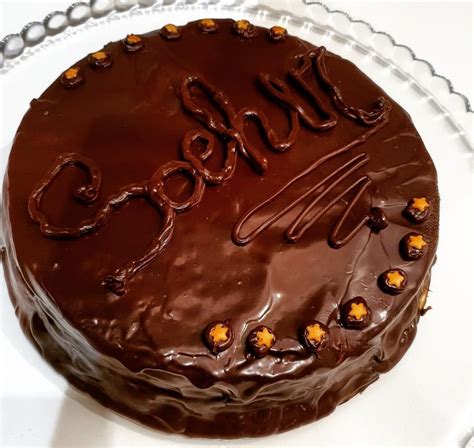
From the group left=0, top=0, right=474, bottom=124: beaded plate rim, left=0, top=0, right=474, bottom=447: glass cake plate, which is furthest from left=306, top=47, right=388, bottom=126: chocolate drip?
left=0, top=0, right=474, bottom=124: beaded plate rim

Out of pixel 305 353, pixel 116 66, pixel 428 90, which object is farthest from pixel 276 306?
pixel 428 90

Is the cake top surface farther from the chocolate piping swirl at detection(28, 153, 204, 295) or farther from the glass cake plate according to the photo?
the glass cake plate

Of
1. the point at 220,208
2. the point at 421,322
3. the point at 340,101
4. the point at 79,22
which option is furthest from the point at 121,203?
the point at 79,22

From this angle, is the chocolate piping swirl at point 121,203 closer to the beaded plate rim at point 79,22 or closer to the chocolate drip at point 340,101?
the chocolate drip at point 340,101

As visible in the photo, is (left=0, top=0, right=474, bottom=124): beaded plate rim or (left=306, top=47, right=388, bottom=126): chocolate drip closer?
(left=306, top=47, right=388, bottom=126): chocolate drip

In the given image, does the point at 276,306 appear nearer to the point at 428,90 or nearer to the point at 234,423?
the point at 234,423

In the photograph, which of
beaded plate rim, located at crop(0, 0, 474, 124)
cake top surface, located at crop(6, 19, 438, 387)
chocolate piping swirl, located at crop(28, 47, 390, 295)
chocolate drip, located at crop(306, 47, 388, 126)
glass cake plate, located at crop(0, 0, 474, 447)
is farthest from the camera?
beaded plate rim, located at crop(0, 0, 474, 124)

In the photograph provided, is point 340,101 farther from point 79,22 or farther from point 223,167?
point 79,22
